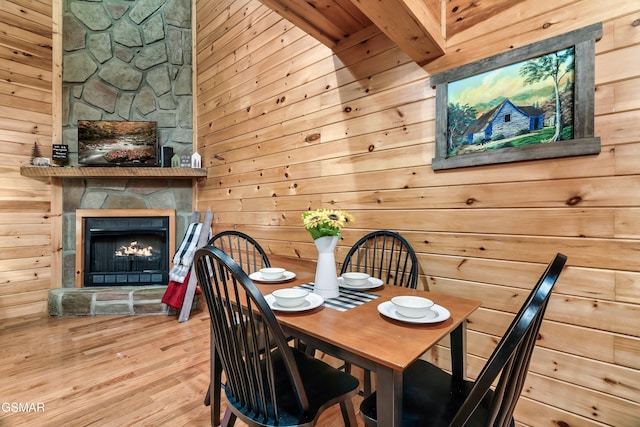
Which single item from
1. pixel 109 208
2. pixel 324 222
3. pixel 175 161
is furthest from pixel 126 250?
pixel 324 222

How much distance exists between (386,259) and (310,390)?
1.04 meters

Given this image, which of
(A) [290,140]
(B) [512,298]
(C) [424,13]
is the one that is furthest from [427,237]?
(A) [290,140]

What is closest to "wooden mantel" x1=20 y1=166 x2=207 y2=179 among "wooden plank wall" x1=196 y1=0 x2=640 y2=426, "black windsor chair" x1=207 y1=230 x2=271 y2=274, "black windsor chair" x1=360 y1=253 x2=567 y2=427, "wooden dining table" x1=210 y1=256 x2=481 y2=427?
"black windsor chair" x1=207 y1=230 x2=271 y2=274

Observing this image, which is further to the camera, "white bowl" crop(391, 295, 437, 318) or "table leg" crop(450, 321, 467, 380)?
"table leg" crop(450, 321, 467, 380)

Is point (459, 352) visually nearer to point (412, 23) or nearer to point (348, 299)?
point (348, 299)

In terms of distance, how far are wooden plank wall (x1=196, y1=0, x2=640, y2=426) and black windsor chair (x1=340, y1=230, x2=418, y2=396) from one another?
9cm

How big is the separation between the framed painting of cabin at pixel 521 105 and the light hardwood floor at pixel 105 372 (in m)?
1.69

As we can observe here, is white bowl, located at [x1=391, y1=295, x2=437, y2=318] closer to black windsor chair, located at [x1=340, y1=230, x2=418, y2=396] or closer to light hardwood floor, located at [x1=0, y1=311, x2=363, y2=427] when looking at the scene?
black windsor chair, located at [x1=340, y1=230, x2=418, y2=396]

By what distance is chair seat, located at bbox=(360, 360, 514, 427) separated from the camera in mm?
975

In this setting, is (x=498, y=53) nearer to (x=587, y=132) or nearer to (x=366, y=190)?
(x=587, y=132)

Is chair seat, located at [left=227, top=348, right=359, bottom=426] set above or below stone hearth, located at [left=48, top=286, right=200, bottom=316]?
above

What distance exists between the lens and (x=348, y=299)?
52.9 inches

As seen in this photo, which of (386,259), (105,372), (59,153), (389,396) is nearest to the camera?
(389,396)

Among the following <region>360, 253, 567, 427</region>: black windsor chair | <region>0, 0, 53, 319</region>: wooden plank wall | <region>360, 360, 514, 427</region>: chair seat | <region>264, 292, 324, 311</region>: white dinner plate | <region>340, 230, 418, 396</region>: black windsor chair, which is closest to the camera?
<region>360, 253, 567, 427</region>: black windsor chair
